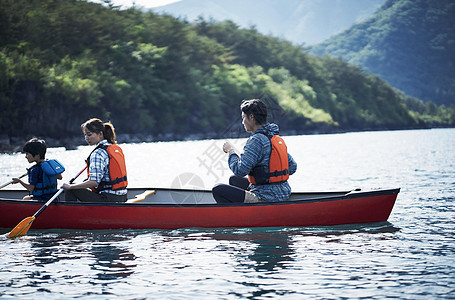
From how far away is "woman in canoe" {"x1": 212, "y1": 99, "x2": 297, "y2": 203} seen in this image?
8.42m


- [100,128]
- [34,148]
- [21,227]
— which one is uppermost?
[100,128]

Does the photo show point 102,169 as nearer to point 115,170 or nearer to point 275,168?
point 115,170

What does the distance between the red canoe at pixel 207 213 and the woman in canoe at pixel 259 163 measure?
0.16 m

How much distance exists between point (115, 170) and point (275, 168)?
2409 mm

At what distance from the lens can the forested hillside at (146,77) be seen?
5106 cm

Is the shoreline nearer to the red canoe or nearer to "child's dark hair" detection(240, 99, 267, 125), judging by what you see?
the red canoe

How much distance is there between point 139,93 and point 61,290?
6040 cm

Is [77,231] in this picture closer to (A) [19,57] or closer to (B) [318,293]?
(B) [318,293]

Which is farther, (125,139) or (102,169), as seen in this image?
(125,139)

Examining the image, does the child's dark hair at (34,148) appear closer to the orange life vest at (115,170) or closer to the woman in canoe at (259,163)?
the orange life vest at (115,170)

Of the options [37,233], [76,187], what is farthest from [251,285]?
[37,233]

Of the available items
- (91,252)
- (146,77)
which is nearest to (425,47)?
(146,77)

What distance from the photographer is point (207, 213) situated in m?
9.52

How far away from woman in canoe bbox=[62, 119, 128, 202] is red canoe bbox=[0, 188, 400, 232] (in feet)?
0.74
